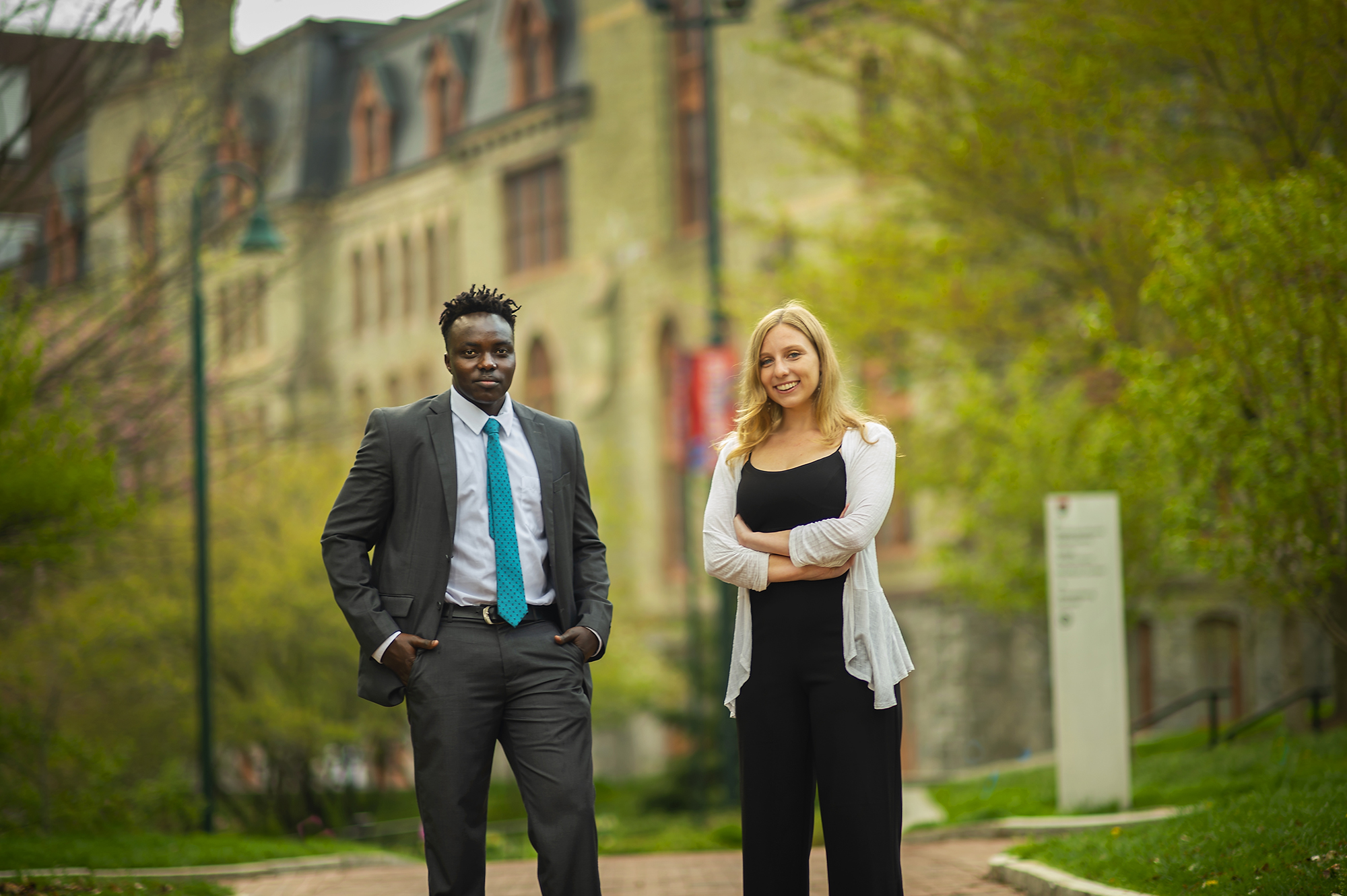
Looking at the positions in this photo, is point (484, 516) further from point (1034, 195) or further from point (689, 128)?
point (689, 128)

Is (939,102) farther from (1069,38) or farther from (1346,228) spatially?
(1346,228)

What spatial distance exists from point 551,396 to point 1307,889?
111 feet

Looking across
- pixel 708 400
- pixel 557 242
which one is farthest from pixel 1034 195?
pixel 557 242

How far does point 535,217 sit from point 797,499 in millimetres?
35241

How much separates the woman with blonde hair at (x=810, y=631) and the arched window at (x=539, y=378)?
3406cm

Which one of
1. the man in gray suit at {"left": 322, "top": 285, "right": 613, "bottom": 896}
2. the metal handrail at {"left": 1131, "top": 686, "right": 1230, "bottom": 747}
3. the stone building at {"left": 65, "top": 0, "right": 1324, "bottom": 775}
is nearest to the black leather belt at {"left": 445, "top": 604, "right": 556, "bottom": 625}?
the man in gray suit at {"left": 322, "top": 285, "right": 613, "bottom": 896}

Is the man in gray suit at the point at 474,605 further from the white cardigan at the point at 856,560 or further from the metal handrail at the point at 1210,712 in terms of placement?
the metal handrail at the point at 1210,712

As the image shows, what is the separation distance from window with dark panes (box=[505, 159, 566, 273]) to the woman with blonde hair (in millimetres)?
34051

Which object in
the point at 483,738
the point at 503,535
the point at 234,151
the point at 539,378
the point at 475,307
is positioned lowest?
the point at 483,738

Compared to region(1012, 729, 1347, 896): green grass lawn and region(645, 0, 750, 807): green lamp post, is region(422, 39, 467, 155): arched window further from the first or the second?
region(1012, 729, 1347, 896): green grass lawn

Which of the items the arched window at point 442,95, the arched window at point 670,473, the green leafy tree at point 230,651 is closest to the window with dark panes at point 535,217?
the arched window at point 442,95

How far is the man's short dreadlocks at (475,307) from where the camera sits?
5.44 m

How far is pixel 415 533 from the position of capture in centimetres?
527

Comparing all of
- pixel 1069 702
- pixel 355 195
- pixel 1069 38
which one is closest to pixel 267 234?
pixel 1069 38
